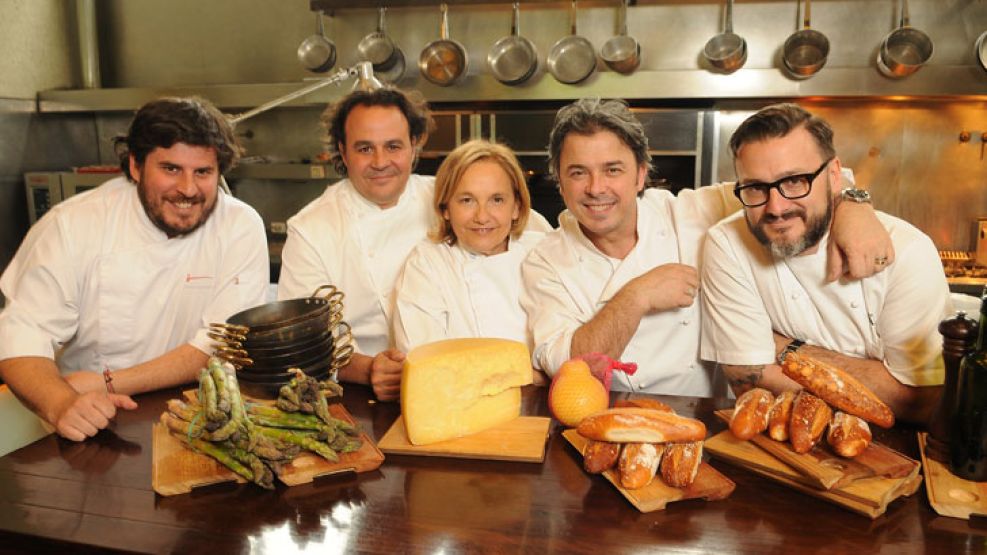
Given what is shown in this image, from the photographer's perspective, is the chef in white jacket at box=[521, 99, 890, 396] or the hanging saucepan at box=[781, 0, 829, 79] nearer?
the chef in white jacket at box=[521, 99, 890, 396]

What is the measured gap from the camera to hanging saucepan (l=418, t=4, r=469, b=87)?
179 inches

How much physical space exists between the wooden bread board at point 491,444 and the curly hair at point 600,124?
979mm

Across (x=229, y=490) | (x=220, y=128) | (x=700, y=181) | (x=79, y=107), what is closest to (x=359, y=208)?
(x=220, y=128)

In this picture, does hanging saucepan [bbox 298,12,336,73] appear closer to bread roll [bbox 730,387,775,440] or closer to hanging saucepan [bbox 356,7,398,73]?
hanging saucepan [bbox 356,7,398,73]

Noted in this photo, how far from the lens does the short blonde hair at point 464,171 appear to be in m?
2.16

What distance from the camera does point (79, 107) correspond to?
5.16 metres

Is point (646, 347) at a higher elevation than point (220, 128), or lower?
lower

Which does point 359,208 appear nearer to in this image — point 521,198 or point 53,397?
point 521,198

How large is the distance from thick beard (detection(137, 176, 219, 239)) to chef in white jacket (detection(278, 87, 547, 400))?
0.97 feet

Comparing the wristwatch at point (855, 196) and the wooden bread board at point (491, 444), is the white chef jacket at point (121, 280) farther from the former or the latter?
the wristwatch at point (855, 196)

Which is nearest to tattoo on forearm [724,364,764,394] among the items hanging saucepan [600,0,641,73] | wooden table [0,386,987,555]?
wooden table [0,386,987,555]

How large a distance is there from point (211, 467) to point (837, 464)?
1.20m

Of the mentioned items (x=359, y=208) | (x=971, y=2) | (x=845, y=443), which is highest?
(x=971, y=2)

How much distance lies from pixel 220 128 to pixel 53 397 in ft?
3.49
